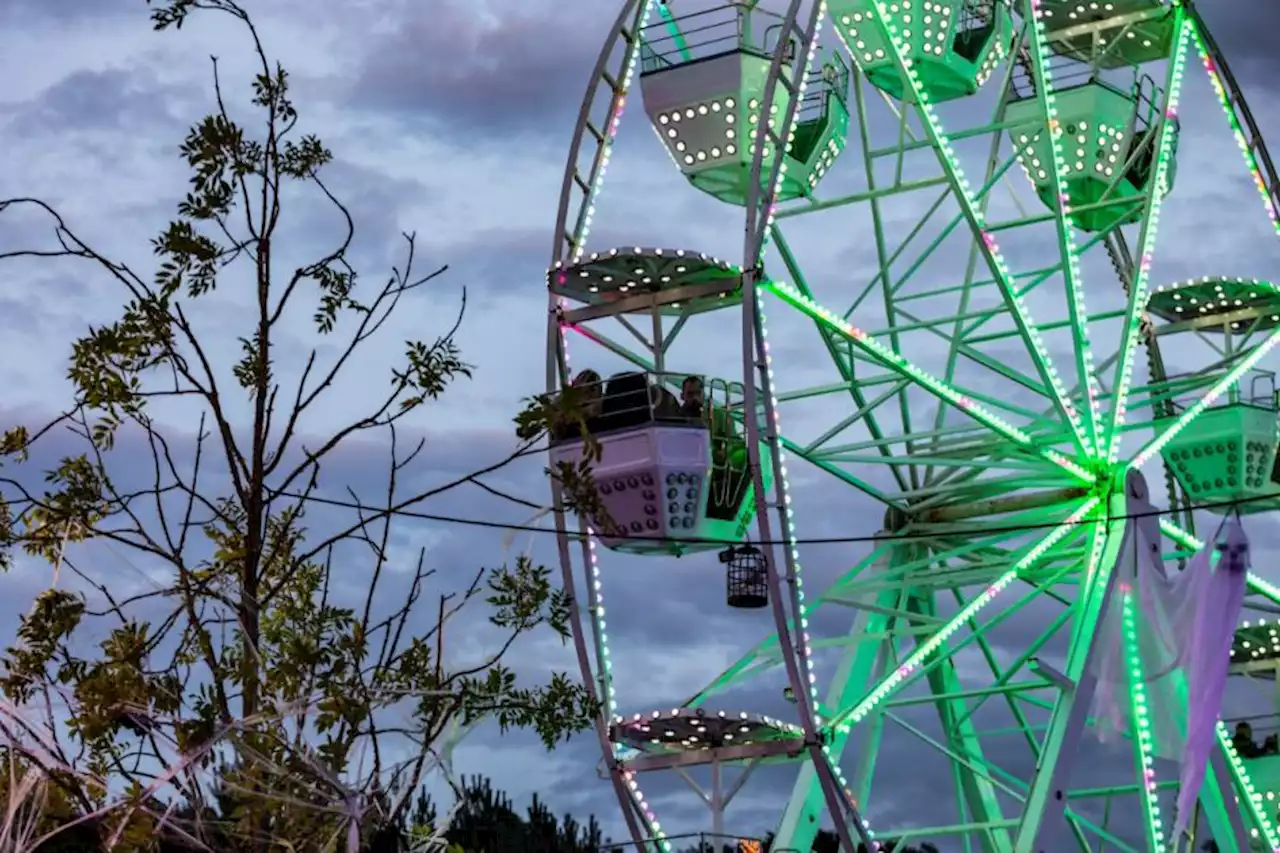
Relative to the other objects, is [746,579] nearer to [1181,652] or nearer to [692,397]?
[692,397]

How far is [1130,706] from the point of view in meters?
21.3

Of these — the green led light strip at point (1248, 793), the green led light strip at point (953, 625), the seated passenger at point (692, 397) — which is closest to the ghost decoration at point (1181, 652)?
the green led light strip at point (953, 625)

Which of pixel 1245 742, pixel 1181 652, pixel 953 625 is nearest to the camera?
pixel 1181 652

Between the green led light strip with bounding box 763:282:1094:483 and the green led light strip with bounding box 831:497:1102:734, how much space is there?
51 centimetres

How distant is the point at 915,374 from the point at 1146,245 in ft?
9.58

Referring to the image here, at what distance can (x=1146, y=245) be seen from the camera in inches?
897

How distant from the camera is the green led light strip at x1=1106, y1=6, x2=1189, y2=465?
2256 centimetres

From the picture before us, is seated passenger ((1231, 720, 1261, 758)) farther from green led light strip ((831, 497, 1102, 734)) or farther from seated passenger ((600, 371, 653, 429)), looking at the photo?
seated passenger ((600, 371, 653, 429))

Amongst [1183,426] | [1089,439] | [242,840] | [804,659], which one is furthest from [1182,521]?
[242,840]

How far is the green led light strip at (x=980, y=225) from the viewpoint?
2128 centimetres

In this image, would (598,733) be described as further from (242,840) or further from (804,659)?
(242,840)

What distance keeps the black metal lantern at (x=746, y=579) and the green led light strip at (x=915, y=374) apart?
2.18 meters

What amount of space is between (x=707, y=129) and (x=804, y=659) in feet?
15.6

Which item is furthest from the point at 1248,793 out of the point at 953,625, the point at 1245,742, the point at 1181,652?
the point at 953,625
